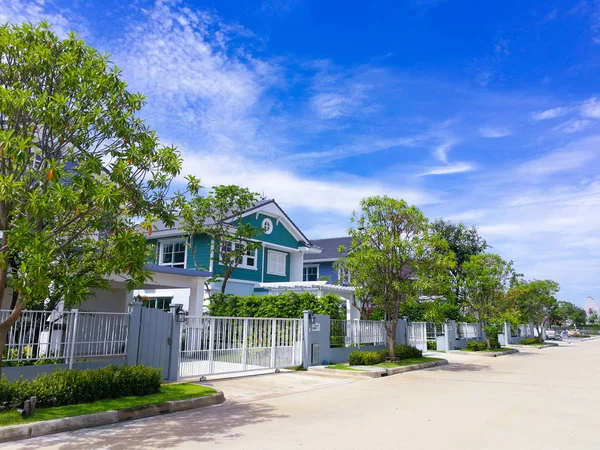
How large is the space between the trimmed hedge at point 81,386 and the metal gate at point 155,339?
62.3 inches

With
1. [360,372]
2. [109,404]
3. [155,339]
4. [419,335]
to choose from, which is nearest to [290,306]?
[360,372]

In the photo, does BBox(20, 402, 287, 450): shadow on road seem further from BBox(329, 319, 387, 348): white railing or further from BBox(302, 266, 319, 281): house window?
BBox(302, 266, 319, 281): house window

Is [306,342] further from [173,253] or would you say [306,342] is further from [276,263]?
[276,263]

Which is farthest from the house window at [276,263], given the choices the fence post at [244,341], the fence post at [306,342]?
the fence post at [244,341]

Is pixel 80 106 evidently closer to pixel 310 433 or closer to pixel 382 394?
pixel 310 433

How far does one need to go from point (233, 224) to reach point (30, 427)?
1936 cm

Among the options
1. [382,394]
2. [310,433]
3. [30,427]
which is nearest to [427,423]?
→ [310,433]

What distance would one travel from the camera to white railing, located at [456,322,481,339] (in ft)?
108

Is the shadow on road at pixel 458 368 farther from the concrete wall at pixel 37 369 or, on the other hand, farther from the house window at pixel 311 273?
the house window at pixel 311 273

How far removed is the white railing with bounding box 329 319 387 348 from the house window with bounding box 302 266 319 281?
51.8 feet

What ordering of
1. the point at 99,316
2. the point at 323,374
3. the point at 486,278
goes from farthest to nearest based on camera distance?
the point at 486,278 < the point at 323,374 < the point at 99,316

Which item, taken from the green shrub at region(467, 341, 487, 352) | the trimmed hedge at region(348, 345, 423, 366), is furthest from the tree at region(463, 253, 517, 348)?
the trimmed hedge at region(348, 345, 423, 366)

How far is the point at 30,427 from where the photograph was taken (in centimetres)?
780

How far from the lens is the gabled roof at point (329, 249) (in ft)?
124
